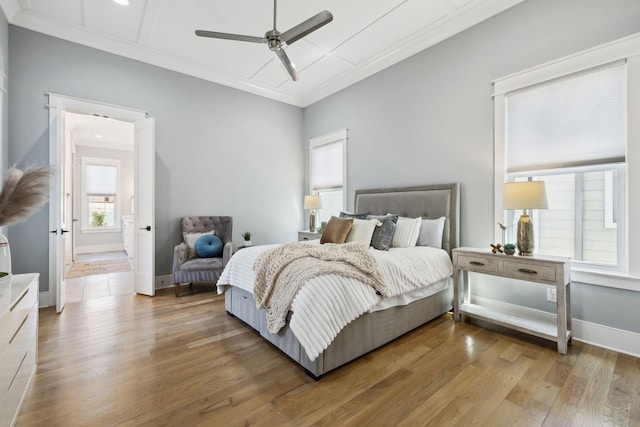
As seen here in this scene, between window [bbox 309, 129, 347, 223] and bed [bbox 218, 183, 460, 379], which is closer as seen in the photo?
bed [bbox 218, 183, 460, 379]

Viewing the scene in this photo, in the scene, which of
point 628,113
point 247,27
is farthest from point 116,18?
point 628,113

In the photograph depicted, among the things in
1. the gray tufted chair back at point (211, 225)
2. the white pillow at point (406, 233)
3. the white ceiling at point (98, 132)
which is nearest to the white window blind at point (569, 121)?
the white pillow at point (406, 233)

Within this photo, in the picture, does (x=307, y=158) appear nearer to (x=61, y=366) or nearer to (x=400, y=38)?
(x=400, y=38)

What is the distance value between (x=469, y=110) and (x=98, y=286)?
5.51m

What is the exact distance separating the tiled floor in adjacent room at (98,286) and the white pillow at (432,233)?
388 centimetres

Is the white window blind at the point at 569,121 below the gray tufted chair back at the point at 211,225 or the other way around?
the other way around

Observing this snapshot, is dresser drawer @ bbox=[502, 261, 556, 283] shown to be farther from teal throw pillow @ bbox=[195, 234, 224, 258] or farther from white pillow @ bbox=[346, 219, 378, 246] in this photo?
teal throw pillow @ bbox=[195, 234, 224, 258]

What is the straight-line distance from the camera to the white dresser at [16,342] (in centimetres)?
131

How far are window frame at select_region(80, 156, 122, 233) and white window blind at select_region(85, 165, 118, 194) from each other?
0.21 ft

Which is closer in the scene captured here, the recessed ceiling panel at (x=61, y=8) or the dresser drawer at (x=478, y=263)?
the dresser drawer at (x=478, y=263)

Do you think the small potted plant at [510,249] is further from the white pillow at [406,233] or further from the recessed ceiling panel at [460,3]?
the recessed ceiling panel at [460,3]

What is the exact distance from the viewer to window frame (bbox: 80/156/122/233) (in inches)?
293

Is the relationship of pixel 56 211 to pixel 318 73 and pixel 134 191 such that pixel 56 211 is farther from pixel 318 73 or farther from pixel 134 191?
pixel 318 73

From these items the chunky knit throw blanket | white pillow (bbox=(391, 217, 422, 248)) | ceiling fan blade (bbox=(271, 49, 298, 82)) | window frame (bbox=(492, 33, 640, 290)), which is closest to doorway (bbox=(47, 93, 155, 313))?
ceiling fan blade (bbox=(271, 49, 298, 82))
